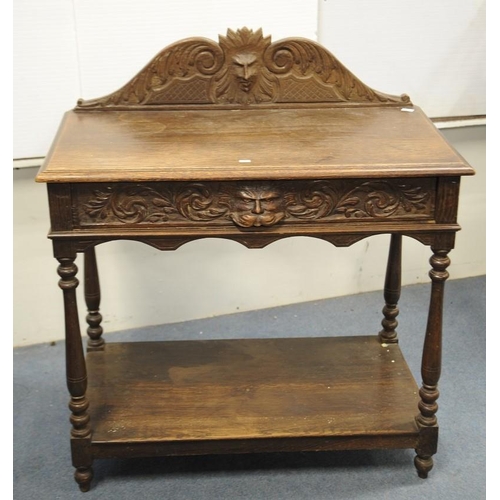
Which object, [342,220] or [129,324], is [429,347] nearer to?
[342,220]

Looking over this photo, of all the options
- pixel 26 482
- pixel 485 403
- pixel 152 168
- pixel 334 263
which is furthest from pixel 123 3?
pixel 485 403

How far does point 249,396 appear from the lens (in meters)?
2.39

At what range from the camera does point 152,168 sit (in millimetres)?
1940

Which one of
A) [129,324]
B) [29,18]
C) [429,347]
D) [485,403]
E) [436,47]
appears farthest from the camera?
[129,324]

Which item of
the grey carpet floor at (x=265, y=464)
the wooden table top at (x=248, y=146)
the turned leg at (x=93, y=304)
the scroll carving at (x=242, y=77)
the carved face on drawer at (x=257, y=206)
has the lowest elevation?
the grey carpet floor at (x=265, y=464)

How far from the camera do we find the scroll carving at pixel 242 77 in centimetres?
228

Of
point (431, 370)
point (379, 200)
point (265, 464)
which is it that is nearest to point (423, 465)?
point (431, 370)

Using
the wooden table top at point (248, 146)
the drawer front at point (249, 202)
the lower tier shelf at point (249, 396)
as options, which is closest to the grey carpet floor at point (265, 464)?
the lower tier shelf at point (249, 396)

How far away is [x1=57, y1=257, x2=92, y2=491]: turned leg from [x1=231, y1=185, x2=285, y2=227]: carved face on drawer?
0.42m

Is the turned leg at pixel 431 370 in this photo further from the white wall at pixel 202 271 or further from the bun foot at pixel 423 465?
the white wall at pixel 202 271

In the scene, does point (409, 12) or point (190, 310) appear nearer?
point (409, 12)

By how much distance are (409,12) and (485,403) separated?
1.28m

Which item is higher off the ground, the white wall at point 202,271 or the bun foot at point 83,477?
the white wall at point 202,271

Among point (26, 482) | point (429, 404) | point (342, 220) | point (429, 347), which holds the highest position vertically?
point (342, 220)
